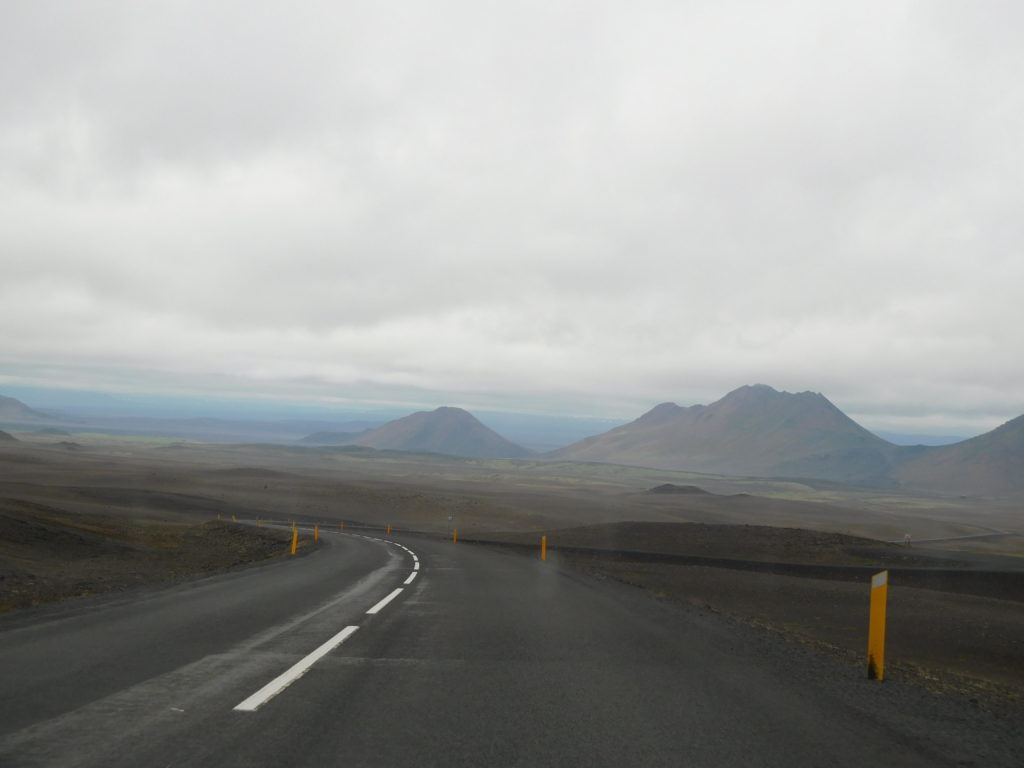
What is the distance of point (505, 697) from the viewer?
22.5 ft

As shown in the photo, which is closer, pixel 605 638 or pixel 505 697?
pixel 505 697

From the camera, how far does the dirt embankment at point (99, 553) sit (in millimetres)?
15758

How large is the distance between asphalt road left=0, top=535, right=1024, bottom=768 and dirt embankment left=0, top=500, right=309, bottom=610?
15.8 ft

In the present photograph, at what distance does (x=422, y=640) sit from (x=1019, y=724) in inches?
263

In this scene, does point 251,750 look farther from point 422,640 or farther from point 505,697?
point 422,640

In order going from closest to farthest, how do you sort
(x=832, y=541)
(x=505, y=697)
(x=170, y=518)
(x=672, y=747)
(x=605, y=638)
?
(x=672, y=747), (x=505, y=697), (x=605, y=638), (x=832, y=541), (x=170, y=518)

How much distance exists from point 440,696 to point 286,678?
1.58 metres

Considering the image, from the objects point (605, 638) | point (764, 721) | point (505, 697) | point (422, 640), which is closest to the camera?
point (764, 721)

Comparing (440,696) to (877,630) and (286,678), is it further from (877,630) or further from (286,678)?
(877,630)

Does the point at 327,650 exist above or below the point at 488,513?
above

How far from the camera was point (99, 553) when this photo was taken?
978 inches

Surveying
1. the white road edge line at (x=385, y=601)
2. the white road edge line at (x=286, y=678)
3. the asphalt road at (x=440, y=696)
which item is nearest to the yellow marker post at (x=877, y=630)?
the asphalt road at (x=440, y=696)

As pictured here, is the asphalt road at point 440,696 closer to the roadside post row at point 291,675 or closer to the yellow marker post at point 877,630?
the roadside post row at point 291,675

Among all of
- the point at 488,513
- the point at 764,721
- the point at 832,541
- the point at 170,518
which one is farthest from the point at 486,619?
the point at 488,513
